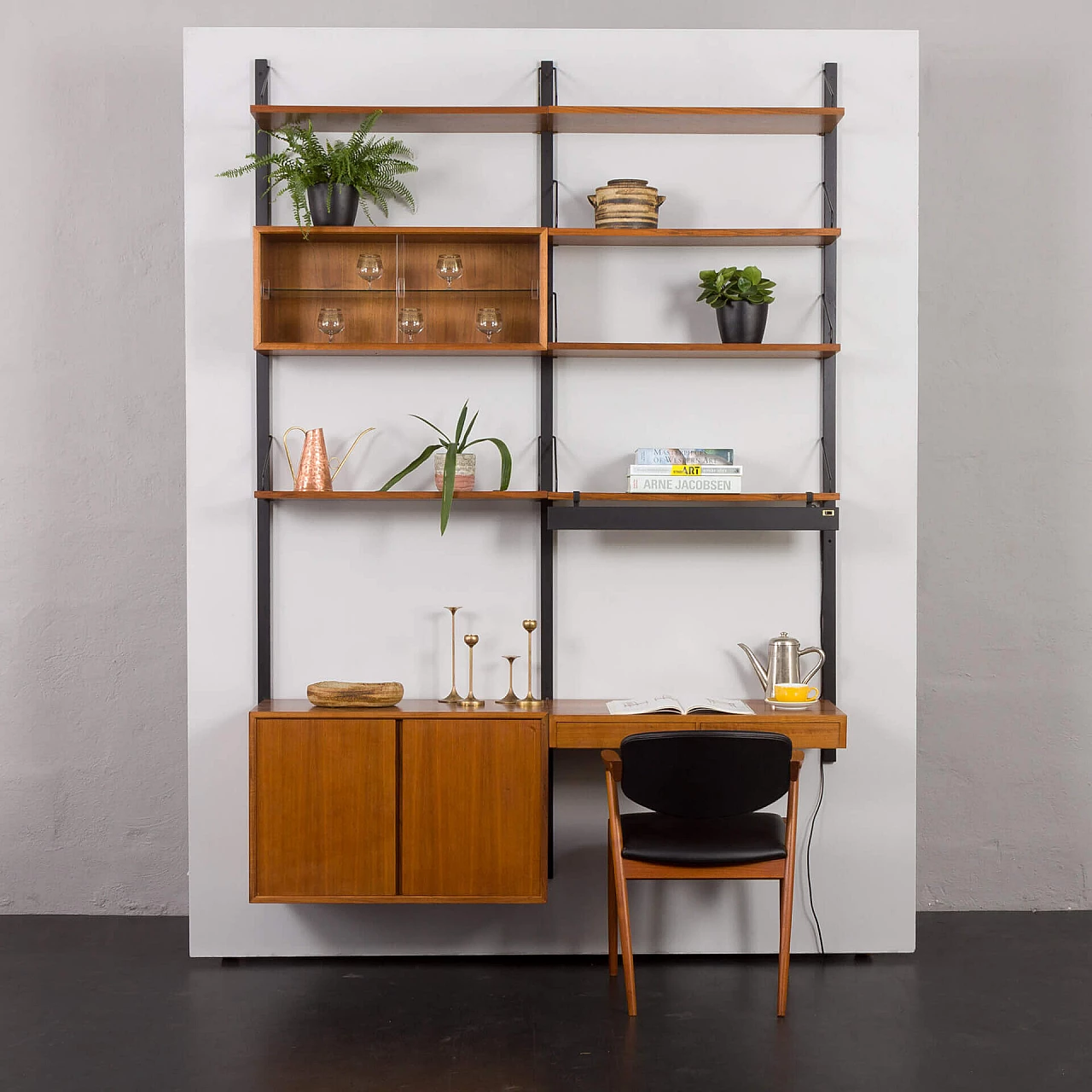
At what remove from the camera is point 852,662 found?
3699mm

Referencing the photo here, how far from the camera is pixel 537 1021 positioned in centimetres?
314

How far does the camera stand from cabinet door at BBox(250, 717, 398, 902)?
10.9 feet

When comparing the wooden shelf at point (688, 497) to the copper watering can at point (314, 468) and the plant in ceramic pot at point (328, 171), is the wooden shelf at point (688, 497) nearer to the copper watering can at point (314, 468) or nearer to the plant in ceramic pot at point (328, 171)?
the copper watering can at point (314, 468)

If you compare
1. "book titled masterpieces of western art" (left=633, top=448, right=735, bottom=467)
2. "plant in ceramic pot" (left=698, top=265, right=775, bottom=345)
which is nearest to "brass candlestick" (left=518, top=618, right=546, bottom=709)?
"book titled masterpieces of western art" (left=633, top=448, right=735, bottom=467)

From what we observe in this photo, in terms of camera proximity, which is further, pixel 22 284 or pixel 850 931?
pixel 22 284

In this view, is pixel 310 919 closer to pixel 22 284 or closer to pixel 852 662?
pixel 852 662

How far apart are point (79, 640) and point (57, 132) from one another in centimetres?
195

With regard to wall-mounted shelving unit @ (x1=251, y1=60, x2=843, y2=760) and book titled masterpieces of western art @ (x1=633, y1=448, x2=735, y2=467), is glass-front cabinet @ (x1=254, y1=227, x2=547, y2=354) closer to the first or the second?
wall-mounted shelving unit @ (x1=251, y1=60, x2=843, y2=760)

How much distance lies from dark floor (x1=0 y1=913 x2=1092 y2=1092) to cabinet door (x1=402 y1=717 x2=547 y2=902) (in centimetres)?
35

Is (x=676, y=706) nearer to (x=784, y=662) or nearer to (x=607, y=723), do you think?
(x=607, y=723)

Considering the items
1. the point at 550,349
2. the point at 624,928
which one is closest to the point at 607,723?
the point at 624,928

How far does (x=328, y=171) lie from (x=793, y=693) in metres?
2.26

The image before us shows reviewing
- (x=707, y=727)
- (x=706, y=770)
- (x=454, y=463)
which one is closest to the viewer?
(x=706, y=770)

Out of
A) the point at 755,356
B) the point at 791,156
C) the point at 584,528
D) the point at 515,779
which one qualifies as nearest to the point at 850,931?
the point at 515,779
